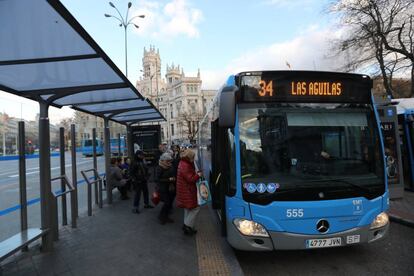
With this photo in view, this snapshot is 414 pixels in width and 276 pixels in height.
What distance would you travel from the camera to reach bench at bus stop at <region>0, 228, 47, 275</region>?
3870 mm

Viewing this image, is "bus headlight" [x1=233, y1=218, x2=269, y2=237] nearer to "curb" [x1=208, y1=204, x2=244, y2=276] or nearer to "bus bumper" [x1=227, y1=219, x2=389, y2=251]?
"bus bumper" [x1=227, y1=219, x2=389, y2=251]

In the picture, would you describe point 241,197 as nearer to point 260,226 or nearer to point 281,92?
point 260,226

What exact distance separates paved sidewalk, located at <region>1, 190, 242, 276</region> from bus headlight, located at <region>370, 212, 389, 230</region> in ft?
6.35

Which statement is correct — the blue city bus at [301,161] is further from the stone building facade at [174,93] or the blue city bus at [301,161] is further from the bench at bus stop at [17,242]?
the stone building facade at [174,93]

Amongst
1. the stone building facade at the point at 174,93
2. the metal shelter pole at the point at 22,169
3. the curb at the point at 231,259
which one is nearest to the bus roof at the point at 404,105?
the curb at the point at 231,259

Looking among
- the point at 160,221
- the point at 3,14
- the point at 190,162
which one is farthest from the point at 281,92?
the point at 160,221

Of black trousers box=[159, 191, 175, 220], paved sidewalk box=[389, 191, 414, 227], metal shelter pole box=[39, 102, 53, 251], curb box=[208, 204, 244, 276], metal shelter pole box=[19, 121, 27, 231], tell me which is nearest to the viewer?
curb box=[208, 204, 244, 276]

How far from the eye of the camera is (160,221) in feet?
21.0

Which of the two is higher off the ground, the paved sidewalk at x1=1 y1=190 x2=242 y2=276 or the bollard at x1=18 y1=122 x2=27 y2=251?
the bollard at x1=18 y1=122 x2=27 y2=251

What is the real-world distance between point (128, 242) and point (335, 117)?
3926 mm

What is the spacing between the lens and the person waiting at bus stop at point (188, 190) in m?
5.54

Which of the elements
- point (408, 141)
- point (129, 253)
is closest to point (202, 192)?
point (129, 253)

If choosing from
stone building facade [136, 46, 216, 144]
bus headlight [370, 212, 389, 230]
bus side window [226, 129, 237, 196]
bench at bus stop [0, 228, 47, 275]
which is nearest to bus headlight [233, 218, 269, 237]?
bus side window [226, 129, 237, 196]

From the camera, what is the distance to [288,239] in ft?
12.5
